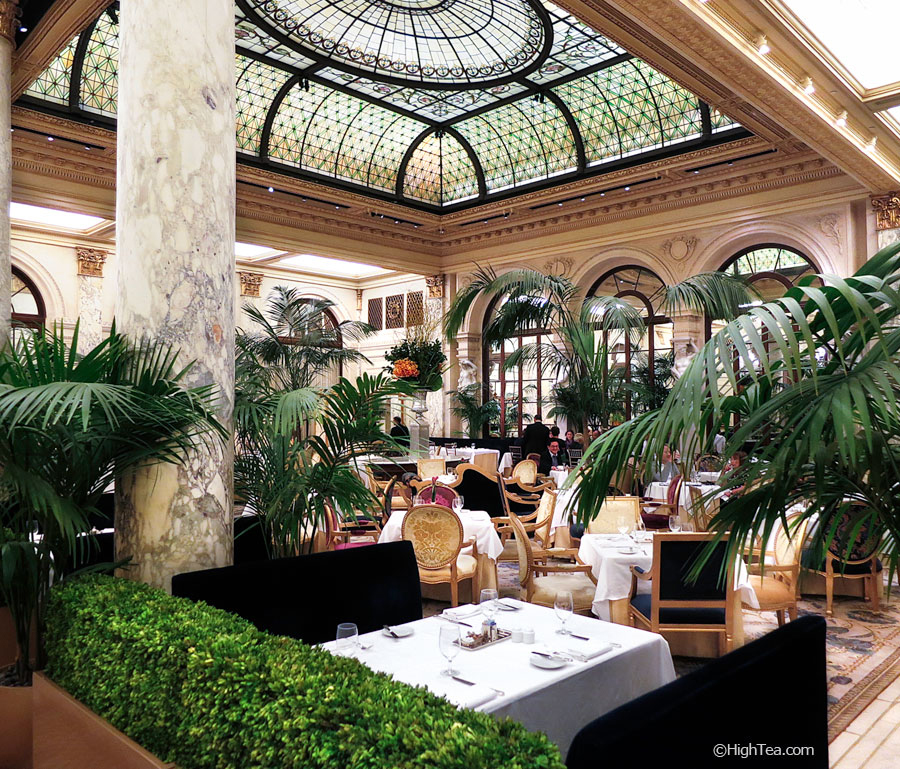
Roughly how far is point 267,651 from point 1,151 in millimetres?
4655

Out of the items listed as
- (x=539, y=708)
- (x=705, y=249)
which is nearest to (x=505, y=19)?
(x=705, y=249)

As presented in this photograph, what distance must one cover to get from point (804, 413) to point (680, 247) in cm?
1060

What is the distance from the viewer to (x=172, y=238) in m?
2.76

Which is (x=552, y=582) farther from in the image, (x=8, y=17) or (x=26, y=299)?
(x=26, y=299)

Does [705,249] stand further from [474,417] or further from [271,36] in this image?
[271,36]

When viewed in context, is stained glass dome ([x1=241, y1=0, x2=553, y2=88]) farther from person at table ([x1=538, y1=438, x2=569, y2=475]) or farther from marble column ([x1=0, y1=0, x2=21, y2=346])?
person at table ([x1=538, y1=438, x2=569, y2=475])

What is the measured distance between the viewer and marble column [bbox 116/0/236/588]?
2764 mm

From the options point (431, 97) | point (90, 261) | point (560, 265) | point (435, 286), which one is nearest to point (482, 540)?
point (431, 97)

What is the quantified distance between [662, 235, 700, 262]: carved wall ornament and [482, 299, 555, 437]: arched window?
310cm

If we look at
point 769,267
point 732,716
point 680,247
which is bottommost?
point 732,716

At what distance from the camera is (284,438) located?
11.1 ft

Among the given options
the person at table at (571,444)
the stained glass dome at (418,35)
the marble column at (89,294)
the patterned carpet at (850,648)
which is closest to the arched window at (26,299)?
the marble column at (89,294)

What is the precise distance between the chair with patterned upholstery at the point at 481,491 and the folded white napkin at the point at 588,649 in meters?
5.36

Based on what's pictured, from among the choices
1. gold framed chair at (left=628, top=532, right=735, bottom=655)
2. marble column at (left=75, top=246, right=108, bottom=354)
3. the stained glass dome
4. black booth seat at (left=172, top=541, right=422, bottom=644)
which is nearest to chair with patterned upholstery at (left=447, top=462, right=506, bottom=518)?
gold framed chair at (left=628, top=532, right=735, bottom=655)
